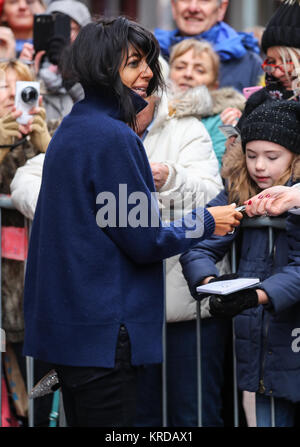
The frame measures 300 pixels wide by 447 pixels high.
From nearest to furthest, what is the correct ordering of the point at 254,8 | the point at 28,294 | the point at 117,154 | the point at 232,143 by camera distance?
1. the point at 117,154
2. the point at 28,294
3. the point at 232,143
4. the point at 254,8

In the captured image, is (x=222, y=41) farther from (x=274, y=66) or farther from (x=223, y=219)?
(x=223, y=219)

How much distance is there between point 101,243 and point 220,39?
104 inches

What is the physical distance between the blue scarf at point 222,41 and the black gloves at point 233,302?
219 cm

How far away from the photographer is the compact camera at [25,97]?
421cm

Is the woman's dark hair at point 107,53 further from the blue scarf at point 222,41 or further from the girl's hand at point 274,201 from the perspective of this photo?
the blue scarf at point 222,41

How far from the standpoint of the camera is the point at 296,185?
344cm

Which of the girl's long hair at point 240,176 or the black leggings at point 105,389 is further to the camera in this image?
the girl's long hair at point 240,176

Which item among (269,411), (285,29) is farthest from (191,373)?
(285,29)

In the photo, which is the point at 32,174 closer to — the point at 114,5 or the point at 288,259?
the point at 288,259

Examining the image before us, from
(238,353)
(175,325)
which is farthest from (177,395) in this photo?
(238,353)

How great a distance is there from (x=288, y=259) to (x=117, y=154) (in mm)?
1036

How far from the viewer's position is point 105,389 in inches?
113
